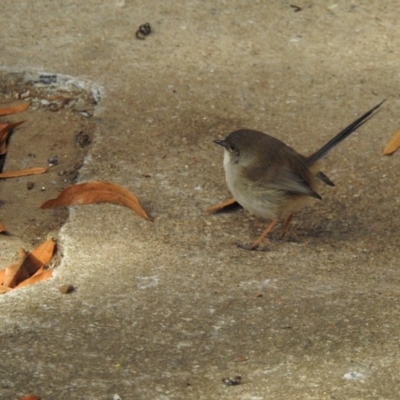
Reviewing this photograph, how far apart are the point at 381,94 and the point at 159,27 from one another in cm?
185

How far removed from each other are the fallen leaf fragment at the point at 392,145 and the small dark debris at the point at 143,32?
7.16 feet

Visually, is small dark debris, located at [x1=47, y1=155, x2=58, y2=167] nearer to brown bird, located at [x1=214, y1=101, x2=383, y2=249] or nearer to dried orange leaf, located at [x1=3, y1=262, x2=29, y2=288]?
dried orange leaf, located at [x1=3, y1=262, x2=29, y2=288]

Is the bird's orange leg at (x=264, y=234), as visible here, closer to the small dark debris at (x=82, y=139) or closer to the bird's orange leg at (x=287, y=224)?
the bird's orange leg at (x=287, y=224)

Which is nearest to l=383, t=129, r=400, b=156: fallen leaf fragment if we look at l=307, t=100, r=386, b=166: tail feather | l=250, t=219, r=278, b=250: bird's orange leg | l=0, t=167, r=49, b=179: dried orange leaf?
l=307, t=100, r=386, b=166: tail feather

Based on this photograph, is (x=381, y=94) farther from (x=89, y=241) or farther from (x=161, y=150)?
(x=89, y=241)

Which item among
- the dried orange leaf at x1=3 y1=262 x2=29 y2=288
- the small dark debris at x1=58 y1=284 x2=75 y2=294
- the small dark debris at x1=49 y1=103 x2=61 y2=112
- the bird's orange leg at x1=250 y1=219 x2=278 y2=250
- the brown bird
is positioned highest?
the brown bird

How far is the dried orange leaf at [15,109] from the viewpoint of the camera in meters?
7.08

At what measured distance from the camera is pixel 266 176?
227 inches

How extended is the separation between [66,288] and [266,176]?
1.48 meters

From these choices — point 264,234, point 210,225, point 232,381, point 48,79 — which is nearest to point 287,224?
point 264,234

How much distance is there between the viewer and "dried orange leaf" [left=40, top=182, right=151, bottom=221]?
5902 millimetres

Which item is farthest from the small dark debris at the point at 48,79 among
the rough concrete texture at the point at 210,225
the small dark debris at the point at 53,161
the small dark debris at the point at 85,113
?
the small dark debris at the point at 53,161

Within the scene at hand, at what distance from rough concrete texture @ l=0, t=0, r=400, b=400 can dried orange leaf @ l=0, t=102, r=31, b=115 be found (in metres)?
0.33

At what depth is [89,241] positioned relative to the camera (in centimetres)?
548
